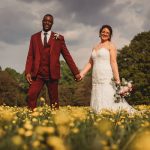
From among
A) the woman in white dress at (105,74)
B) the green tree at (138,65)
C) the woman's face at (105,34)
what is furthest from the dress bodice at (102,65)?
the green tree at (138,65)

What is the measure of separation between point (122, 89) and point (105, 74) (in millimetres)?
628

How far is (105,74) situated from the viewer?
1180cm

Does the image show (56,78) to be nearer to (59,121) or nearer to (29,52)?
(29,52)

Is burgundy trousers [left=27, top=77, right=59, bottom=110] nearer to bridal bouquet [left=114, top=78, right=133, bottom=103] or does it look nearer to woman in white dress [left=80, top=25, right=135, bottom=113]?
woman in white dress [left=80, top=25, right=135, bottom=113]

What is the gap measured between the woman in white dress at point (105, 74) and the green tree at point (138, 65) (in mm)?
40994

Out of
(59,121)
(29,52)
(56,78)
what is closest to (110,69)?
(56,78)

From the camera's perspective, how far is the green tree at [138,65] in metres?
54.2

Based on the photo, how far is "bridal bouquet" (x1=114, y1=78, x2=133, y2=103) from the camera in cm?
1138

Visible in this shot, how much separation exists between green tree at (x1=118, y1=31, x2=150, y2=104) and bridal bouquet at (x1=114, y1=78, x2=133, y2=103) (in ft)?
135

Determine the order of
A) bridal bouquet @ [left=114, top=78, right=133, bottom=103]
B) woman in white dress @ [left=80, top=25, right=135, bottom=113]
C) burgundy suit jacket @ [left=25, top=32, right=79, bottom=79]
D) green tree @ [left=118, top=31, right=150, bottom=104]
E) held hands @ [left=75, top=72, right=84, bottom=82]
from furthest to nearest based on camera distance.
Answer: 1. green tree @ [left=118, top=31, right=150, bottom=104]
2. held hands @ [left=75, top=72, right=84, bottom=82]
3. burgundy suit jacket @ [left=25, top=32, right=79, bottom=79]
4. woman in white dress @ [left=80, top=25, right=135, bottom=113]
5. bridal bouquet @ [left=114, top=78, right=133, bottom=103]

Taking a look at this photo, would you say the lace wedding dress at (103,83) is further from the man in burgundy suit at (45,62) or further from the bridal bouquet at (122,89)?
the man in burgundy suit at (45,62)

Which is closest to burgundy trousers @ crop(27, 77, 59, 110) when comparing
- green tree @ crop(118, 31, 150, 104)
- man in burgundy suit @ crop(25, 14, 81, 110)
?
man in burgundy suit @ crop(25, 14, 81, 110)

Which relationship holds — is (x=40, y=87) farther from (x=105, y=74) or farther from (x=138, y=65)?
(x=138, y=65)

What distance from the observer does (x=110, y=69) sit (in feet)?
38.9
